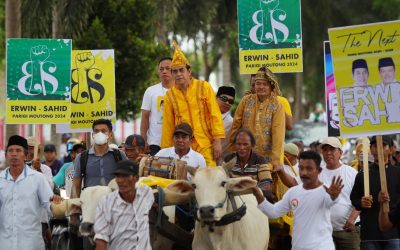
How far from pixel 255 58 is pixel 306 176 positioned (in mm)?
4885

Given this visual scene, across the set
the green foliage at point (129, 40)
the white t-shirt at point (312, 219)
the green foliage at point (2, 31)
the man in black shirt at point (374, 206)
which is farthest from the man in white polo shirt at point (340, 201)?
Answer: the green foliage at point (2, 31)

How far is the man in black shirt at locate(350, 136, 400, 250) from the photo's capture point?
473 inches

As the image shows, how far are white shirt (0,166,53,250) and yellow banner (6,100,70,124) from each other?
2.97m

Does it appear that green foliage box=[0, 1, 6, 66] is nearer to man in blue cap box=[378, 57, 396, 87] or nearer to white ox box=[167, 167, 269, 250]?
white ox box=[167, 167, 269, 250]

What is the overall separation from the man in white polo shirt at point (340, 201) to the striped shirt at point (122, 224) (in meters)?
3.21

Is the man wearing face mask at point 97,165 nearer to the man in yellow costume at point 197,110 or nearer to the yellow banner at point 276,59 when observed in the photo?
the man in yellow costume at point 197,110

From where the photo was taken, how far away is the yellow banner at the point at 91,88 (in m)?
15.2

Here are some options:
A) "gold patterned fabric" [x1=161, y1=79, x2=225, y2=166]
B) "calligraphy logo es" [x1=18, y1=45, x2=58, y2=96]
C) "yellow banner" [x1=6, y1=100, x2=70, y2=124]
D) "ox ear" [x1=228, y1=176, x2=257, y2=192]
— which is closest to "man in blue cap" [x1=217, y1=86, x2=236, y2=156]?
"gold patterned fabric" [x1=161, y1=79, x2=225, y2=166]

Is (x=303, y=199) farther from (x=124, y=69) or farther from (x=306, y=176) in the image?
(x=124, y=69)

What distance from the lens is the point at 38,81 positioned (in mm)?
14938

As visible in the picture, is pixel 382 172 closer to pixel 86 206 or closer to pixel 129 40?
pixel 86 206

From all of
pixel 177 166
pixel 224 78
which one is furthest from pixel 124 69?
pixel 177 166

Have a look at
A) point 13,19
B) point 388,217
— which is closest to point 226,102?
point 388,217

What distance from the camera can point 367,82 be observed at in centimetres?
1190
